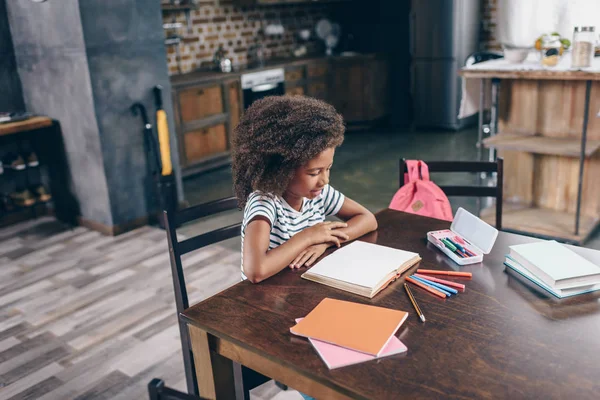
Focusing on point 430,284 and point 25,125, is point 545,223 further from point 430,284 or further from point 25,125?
point 25,125

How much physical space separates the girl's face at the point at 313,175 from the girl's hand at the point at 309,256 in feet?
0.52

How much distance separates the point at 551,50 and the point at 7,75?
3707 mm

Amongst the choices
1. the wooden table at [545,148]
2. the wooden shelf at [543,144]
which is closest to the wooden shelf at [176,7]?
the wooden table at [545,148]

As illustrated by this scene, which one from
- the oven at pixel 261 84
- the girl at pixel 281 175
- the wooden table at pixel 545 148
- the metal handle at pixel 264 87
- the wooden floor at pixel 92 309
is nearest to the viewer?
the girl at pixel 281 175

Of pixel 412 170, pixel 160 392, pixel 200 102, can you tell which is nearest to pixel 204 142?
pixel 200 102

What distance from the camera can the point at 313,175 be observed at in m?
1.63

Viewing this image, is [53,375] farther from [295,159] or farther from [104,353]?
[295,159]

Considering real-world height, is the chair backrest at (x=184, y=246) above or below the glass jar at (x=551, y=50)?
below

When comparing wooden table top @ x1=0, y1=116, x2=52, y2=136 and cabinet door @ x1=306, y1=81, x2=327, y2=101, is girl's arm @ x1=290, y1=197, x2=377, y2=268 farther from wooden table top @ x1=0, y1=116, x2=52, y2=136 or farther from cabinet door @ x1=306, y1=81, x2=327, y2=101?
cabinet door @ x1=306, y1=81, x2=327, y2=101

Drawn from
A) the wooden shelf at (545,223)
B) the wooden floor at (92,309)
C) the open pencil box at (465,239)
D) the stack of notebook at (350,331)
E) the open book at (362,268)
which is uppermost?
the open pencil box at (465,239)

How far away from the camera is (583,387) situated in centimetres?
101

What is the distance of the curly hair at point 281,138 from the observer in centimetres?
158

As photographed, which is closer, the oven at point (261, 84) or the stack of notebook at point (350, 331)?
the stack of notebook at point (350, 331)

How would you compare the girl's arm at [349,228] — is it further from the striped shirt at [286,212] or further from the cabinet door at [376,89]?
the cabinet door at [376,89]
